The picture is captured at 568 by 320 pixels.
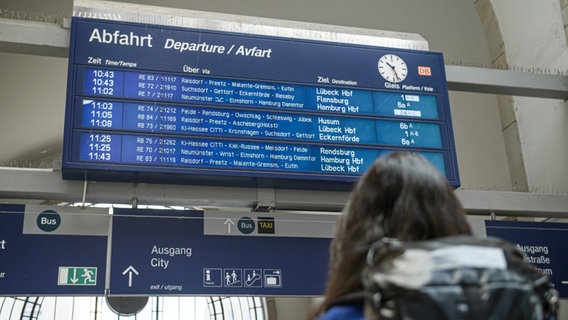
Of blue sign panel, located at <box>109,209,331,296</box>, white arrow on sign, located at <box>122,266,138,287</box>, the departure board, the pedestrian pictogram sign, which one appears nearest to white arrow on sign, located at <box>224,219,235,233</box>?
blue sign panel, located at <box>109,209,331,296</box>

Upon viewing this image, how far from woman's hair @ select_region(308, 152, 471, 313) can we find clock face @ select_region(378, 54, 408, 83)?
4619 mm

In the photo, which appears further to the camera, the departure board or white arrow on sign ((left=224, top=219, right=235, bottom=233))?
white arrow on sign ((left=224, top=219, right=235, bottom=233))

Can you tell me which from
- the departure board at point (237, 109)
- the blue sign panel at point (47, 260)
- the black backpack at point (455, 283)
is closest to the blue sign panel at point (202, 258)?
the blue sign panel at point (47, 260)

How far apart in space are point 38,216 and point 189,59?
5.29 ft

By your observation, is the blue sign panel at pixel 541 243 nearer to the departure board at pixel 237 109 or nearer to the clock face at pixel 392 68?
the departure board at pixel 237 109

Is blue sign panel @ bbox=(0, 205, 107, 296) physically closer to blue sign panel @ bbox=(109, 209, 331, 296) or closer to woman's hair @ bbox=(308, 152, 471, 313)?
blue sign panel @ bbox=(109, 209, 331, 296)

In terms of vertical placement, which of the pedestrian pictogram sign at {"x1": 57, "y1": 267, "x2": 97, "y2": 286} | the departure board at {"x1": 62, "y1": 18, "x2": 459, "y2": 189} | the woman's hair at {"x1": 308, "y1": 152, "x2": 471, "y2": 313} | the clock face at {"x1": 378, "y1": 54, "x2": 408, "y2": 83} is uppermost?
the clock face at {"x1": 378, "y1": 54, "x2": 408, "y2": 83}

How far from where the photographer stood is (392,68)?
20.5ft

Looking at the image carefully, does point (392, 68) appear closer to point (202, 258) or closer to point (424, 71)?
point (424, 71)

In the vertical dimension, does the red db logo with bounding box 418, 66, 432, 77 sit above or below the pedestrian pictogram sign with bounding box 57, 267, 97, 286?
above

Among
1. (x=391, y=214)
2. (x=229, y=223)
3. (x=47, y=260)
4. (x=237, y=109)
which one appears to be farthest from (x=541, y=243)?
(x=391, y=214)

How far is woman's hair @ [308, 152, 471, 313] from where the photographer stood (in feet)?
4.97

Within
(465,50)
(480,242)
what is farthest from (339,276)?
(465,50)

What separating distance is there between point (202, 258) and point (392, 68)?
2.22 meters
